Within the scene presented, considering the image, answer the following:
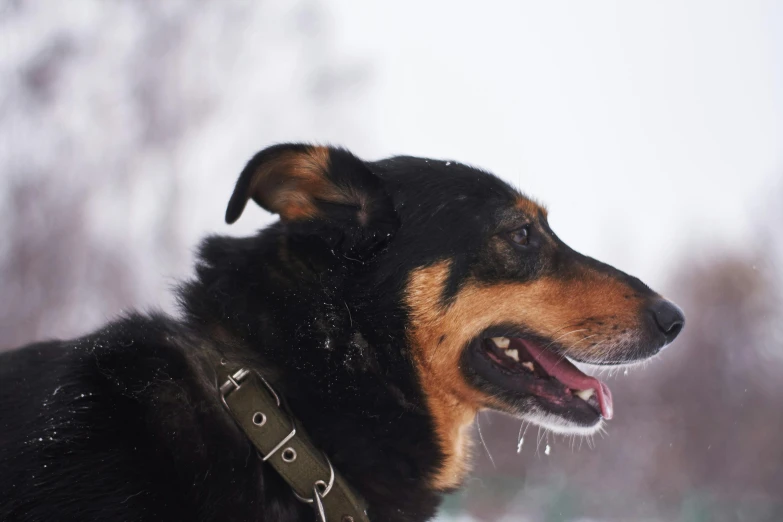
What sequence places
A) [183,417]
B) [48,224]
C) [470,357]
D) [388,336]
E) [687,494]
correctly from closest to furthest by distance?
[183,417]
[388,336]
[470,357]
[687,494]
[48,224]

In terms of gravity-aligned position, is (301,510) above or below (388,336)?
below

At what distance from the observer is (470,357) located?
9.69 feet

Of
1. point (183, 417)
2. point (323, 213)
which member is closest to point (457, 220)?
point (323, 213)

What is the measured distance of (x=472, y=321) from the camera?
2.95 metres

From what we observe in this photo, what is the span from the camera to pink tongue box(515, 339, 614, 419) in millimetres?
3123

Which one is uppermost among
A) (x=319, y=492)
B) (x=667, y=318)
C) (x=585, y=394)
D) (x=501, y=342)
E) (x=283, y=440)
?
(x=667, y=318)

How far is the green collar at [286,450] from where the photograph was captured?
7.56 feet

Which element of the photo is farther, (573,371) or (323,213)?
(573,371)

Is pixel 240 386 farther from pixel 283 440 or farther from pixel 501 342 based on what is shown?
pixel 501 342

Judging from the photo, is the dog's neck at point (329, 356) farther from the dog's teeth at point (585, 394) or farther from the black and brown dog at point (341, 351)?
the dog's teeth at point (585, 394)

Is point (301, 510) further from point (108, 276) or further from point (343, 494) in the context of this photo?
point (108, 276)

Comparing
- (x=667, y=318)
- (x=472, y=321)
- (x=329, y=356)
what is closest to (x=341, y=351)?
(x=329, y=356)

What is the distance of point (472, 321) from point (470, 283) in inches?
7.0

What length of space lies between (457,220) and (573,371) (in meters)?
0.99
